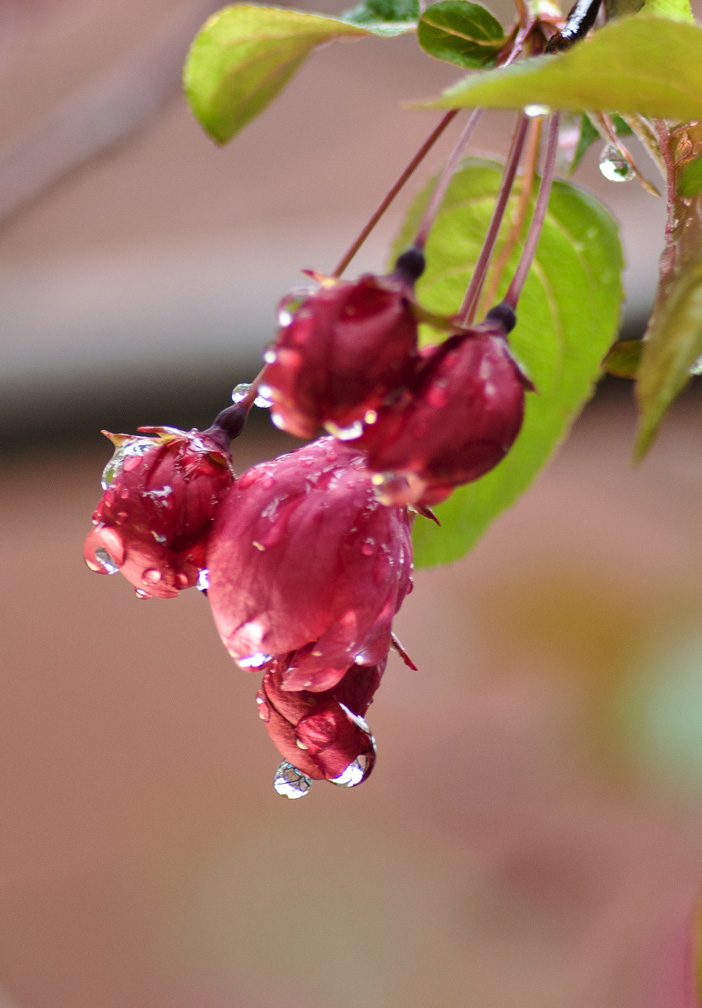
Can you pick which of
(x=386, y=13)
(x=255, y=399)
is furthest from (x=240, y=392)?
(x=386, y=13)

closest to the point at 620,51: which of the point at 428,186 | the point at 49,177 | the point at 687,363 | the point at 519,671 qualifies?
the point at 687,363

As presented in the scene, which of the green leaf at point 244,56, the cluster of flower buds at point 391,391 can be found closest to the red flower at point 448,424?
the cluster of flower buds at point 391,391

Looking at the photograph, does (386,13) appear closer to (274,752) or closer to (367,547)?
(367,547)

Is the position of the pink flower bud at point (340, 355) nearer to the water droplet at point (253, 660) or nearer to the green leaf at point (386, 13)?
the water droplet at point (253, 660)

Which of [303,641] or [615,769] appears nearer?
[303,641]

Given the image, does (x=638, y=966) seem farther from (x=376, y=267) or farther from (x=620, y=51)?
(x=620, y=51)
